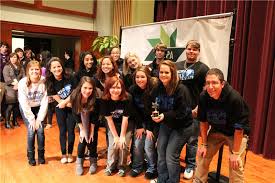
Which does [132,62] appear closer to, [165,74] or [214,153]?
[165,74]

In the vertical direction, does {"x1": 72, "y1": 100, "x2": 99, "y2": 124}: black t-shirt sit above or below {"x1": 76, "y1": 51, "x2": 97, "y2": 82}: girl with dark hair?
below

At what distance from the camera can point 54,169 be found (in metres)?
3.01

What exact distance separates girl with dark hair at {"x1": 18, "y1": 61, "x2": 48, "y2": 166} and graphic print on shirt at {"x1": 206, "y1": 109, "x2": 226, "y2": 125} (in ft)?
5.84

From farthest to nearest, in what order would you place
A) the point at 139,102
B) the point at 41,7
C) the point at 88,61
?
1. the point at 41,7
2. the point at 88,61
3. the point at 139,102

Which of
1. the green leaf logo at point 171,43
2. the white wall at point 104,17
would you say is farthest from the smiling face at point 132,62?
the white wall at point 104,17

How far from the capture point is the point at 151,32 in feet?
14.5

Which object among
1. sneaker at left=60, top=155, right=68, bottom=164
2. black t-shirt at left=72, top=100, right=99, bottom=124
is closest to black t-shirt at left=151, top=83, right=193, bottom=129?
black t-shirt at left=72, top=100, right=99, bottom=124

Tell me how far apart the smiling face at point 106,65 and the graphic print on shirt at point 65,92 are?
467 millimetres

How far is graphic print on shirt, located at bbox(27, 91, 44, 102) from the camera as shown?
10.1 ft

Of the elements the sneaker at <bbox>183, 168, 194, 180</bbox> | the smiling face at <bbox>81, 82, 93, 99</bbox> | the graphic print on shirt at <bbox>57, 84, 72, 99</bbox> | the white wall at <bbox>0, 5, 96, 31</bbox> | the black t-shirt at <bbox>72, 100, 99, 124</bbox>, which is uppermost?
the white wall at <bbox>0, 5, 96, 31</bbox>

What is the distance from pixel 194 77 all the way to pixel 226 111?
0.64 m

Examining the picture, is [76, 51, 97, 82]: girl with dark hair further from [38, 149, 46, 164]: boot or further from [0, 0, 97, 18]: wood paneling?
[0, 0, 97, 18]: wood paneling

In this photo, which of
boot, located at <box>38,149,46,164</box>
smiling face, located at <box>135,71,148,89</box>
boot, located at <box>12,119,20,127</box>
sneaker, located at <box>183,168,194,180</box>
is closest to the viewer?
smiling face, located at <box>135,71,148,89</box>

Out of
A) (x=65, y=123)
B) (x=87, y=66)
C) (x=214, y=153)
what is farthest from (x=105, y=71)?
(x=214, y=153)
